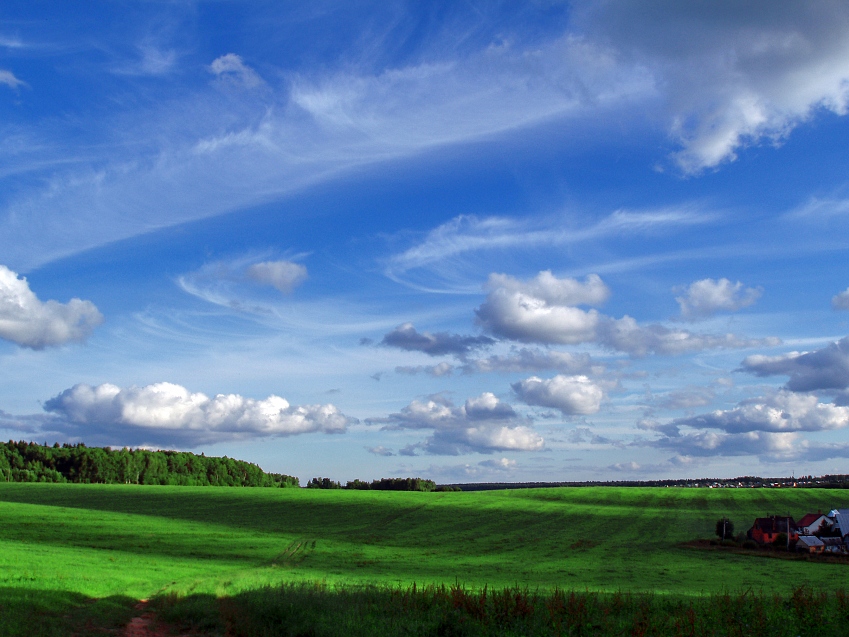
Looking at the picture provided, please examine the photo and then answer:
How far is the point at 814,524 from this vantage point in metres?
82.6

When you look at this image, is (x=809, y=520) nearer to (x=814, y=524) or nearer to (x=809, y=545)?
(x=814, y=524)

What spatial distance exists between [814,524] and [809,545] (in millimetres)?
14624

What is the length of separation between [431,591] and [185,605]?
29.3ft

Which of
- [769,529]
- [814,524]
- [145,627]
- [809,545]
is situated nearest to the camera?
[145,627]

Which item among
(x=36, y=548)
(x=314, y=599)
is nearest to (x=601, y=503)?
(x=36, y=548)

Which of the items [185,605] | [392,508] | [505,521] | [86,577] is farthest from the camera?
[392,508]

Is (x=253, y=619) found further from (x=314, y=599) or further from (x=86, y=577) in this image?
(x=86, y=577)

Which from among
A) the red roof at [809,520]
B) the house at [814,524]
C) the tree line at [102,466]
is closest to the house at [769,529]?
the house at [814,524]

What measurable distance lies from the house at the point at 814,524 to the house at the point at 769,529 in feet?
7.56

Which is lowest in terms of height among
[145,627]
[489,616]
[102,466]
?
[102,466]

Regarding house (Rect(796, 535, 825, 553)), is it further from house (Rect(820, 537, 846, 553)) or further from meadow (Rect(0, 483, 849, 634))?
meadow (Rect(0, 483, 849, 634))

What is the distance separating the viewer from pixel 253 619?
21594 mm

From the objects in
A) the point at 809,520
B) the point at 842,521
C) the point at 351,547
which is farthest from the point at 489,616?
the point at 809,520

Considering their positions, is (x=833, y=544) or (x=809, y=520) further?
(x=809, y=520)
